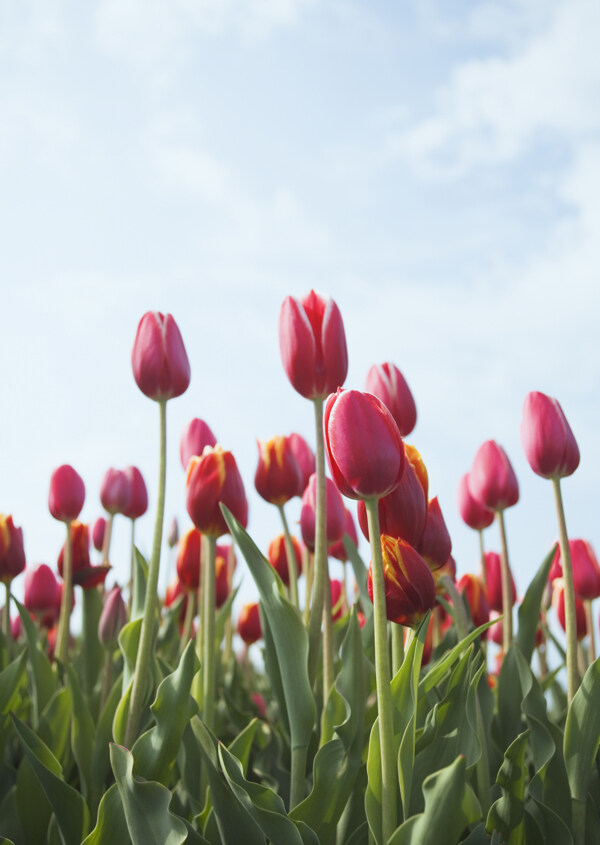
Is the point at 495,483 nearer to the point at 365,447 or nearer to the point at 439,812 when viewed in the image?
the point at 365,447

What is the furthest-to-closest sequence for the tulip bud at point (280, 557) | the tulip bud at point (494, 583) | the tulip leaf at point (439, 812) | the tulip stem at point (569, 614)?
the tulip bud at point (494, 583) → the tulip bud at point (280, 557) → the tulip stem at point (569, 614) → the tulip leaf at point (439, 812)

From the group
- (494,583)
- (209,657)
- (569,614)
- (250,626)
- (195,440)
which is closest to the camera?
(569,614)

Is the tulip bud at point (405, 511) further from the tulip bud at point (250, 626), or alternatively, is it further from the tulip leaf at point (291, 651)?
the tulip bud at point (250, 626)

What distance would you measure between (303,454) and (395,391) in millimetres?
635

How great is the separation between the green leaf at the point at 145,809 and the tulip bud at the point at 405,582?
0.42 metres

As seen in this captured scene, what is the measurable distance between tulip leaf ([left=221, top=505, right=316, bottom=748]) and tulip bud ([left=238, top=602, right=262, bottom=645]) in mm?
1701

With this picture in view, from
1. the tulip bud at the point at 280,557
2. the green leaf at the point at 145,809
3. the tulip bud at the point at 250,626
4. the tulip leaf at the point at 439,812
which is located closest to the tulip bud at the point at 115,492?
the tulip bud at the point at 280,557

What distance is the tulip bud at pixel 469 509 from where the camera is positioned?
229 cm

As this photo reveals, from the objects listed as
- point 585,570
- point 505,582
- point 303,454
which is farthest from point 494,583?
point 303,454

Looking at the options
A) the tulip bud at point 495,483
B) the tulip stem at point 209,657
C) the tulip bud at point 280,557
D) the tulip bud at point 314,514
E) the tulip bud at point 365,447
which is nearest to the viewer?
the tulip bud at point 365,447

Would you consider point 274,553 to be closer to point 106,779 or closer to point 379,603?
point 106,779

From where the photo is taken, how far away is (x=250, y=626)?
304 centimetres

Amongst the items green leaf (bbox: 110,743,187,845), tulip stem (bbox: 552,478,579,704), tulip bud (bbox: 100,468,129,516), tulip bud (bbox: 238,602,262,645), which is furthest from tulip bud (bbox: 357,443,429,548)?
tulip bud (bbox: 238,602,262,645)

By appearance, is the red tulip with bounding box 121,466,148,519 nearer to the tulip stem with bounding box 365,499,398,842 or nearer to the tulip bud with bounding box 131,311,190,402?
the tulip bud with bounding box 131,311,190,402
